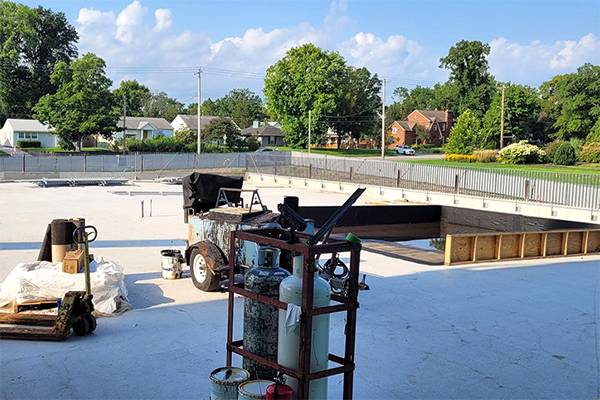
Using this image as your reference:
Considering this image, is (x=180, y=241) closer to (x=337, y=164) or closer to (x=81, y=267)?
(x=81, y=267)

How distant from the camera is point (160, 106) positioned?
15575 centimetres

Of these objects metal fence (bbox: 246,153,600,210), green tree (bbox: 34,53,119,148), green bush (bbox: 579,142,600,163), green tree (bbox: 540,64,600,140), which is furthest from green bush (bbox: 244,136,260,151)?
green bush (bbox: 579,142,600,163)

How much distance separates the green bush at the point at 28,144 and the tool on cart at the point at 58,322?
71172 mm

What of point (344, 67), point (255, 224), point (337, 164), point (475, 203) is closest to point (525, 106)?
point (344, 67)

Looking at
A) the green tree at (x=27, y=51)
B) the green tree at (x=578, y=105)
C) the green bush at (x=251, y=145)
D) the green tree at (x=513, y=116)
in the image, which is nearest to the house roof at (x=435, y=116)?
the green tree at (x=513, y=116)

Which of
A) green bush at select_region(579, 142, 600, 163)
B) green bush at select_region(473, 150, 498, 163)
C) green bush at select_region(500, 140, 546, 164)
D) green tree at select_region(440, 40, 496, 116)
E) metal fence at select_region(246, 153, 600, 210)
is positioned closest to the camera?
metal fence at select_region(246, 153, 600, 210)

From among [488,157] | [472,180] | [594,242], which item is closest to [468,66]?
[488,157]

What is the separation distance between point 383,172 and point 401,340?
3164 centimetres

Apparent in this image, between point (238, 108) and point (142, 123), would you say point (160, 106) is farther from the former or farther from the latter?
point (142, 123)

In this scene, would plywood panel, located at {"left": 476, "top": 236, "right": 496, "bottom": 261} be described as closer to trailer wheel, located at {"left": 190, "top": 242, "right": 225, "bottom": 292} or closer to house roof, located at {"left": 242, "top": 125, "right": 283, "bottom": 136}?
trailer wheel, located at {"left": 190, "top": 242, "right": 225, "bottom": 292}

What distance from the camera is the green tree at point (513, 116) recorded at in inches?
3130

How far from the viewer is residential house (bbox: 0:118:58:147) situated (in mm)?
77312

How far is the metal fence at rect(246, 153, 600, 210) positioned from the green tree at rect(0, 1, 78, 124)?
48.8 metres

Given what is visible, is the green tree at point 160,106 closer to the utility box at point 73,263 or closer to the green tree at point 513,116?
the green tree at point 513,116
